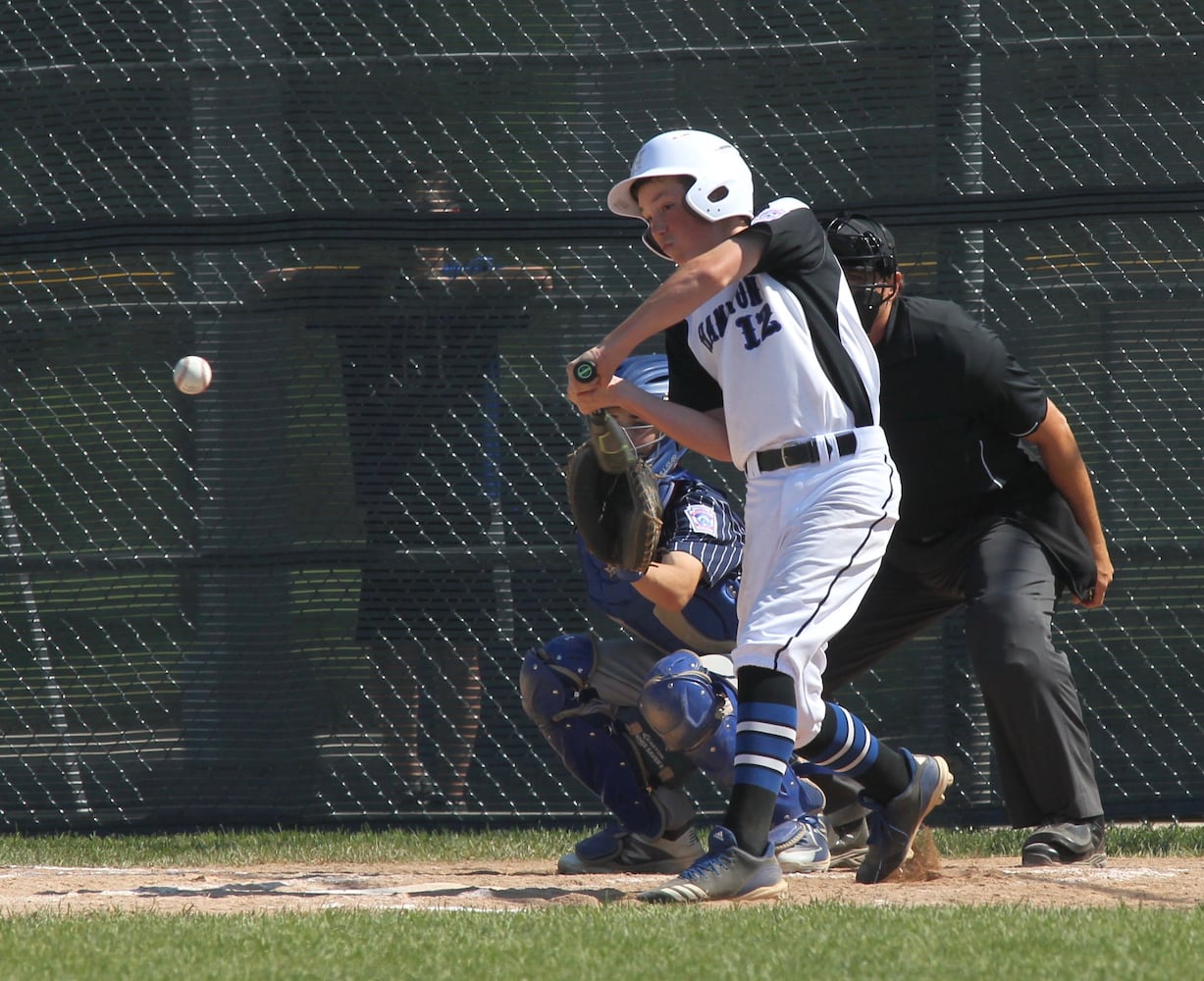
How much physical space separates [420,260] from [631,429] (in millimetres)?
1370

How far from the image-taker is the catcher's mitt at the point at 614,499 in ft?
12.6

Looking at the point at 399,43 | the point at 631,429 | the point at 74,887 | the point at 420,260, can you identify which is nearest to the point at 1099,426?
the point at 631,429

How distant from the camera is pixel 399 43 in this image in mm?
5402

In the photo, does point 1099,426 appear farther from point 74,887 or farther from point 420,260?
point 74,887

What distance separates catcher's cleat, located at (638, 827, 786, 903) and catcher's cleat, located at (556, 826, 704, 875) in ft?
2.55

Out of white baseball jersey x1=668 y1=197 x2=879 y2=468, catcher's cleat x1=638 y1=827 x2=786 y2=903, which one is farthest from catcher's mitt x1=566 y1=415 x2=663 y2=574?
catcher's cleat x1=638 y1=827 x2=786 y2=903

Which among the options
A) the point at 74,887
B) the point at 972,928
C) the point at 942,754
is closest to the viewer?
the point at 972,928

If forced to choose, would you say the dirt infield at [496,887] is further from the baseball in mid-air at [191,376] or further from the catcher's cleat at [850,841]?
the baseball in mid-air at [191,376]

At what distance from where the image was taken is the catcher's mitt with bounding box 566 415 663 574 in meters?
3.84

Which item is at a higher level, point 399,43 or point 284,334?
point 399,43

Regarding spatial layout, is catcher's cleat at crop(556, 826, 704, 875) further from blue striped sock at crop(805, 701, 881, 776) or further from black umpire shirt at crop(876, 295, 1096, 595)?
black umpire shirt at crop(876, 295, 1096, 595)

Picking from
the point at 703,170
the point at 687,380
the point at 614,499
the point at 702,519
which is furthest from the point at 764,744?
the point at 703,170

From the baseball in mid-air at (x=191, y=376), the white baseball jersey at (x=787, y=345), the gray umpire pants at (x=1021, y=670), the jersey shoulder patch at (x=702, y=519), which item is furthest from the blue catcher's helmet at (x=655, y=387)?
the baseball in mid-air at (x=191, y=376)

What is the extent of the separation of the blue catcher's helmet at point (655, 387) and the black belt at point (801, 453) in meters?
0.62
